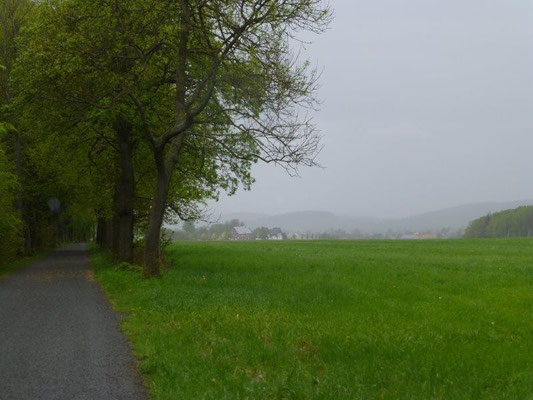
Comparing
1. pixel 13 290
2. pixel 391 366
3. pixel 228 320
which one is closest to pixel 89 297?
pixel 13 290

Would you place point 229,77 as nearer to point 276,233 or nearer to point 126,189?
point 126,189

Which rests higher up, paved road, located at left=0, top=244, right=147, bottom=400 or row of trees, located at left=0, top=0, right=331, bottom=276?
row of trees, located at left=0, top=0, right=331, bottom=276

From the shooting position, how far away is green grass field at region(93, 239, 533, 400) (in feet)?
21.7

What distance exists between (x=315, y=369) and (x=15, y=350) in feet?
15.6

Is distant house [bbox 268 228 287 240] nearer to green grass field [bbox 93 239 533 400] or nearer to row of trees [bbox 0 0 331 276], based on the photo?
row of trees [bbox 0 0 331 276]

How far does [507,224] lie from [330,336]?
123m

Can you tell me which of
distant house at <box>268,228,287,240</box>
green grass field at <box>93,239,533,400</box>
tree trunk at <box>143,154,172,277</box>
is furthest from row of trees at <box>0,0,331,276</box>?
distant house at <box>268,228,287,240</box>

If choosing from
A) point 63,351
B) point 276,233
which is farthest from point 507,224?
point 63,351

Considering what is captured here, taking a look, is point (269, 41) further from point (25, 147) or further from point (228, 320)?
point (25, 147)

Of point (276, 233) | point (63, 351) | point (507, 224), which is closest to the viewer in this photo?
point (63, 351)

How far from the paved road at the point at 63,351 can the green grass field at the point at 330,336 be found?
41 centimetres

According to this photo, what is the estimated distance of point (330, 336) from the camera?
9117 millimetres

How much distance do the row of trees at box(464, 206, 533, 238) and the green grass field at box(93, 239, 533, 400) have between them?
10936 cm

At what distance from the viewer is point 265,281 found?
1741 centimetres
